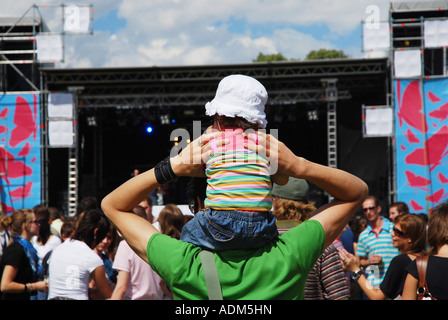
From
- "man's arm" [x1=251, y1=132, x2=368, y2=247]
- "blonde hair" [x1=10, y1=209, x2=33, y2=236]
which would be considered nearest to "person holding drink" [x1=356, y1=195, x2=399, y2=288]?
"blonde hair" [x1=10, y1=209, x2=33, y2=236]

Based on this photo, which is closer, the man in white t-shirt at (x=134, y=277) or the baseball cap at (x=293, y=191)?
the baseball cap at (x=293, y=191)

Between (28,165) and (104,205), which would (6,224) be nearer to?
(104,205)

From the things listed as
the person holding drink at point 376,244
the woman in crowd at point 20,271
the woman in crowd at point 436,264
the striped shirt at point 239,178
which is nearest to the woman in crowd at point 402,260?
the woman in crowd at point 436,264

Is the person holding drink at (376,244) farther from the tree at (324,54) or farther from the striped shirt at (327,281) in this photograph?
the tree at (324,54)

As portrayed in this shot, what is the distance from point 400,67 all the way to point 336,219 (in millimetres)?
12452

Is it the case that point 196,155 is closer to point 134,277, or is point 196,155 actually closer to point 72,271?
point 72,271

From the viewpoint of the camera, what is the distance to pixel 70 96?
14.3 meters

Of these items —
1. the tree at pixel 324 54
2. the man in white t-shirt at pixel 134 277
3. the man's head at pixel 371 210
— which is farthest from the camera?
the tree at pixel 324 54

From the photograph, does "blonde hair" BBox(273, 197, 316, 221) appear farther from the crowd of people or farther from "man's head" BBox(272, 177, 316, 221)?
the crowd of people

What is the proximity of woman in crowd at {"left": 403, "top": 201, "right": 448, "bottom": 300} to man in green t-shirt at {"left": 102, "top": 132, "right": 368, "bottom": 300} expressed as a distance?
1403 mm

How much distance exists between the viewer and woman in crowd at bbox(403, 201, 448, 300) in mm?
2895

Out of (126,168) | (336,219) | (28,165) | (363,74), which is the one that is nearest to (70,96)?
(28,165)

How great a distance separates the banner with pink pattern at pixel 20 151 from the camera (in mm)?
13961

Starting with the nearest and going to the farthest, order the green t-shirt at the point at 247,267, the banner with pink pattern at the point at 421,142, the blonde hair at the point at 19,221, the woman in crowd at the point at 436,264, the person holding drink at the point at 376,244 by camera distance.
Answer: the green t-shirt at the point at 247,267 < the woman in crowd at the point at 436,264 < the person holding drink at the point at 376,244 < the blonde hair at the point at 19,221 < the banner with pink pattern at the point at 421,142
